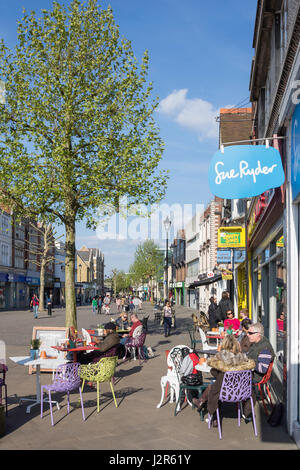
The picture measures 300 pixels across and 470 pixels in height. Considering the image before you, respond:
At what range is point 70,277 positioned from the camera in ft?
51.5

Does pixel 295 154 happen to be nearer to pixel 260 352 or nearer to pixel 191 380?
pixel 260 352

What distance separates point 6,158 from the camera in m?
15.0

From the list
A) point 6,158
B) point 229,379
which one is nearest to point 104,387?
point 229,379

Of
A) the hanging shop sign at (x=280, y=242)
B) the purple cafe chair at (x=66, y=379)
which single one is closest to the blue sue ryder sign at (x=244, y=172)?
the hanging shop sign at (x=280, y=242)

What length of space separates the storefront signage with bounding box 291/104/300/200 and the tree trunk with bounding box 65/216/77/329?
10334 mm

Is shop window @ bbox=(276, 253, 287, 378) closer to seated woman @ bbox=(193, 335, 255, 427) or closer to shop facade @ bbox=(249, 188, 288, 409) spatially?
shop facade @ bbox=(249, 188, 288, 409)

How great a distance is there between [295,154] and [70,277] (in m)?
10.7

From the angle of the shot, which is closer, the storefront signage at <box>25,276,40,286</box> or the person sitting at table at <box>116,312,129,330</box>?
the person sitting at table at <box>116,312,129,330</box>

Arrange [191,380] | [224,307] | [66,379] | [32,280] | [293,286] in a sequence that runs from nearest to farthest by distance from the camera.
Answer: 1. [293,286]
2. [66,379]
3. [191,380]
4. [224,307]
5. [32,280]

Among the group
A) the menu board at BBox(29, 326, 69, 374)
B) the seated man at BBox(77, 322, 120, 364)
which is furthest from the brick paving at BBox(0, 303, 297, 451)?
the menu board at BBox(29, 326, 69, 374)

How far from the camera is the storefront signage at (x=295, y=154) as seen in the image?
6.07m

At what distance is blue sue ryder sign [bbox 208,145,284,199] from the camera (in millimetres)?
6250

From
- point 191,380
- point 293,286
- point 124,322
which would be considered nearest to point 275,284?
point 191,380

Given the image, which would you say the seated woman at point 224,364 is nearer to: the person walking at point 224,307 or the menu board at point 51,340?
the menu board at point 51,340
